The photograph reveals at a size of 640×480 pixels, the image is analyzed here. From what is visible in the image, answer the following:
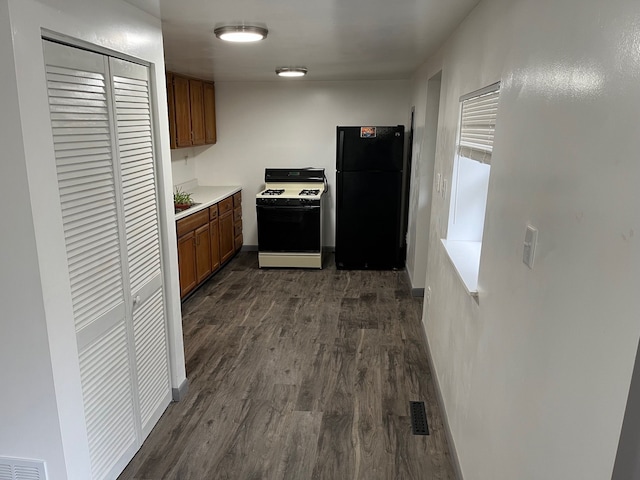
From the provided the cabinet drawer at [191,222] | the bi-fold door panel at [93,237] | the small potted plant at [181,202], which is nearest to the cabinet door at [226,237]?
the cabinet drawer at [191,222]

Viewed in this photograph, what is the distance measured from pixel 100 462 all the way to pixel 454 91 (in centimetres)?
268

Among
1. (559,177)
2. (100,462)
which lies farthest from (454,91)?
(100,462)

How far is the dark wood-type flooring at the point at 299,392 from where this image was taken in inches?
89.7

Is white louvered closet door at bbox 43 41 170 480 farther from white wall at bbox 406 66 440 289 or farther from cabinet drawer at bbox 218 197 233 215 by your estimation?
cabinet drawer at bbox 218 197 233 215

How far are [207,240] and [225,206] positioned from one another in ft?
2.28

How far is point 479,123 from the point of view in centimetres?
216

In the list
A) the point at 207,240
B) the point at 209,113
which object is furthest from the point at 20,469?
the point at 209,113

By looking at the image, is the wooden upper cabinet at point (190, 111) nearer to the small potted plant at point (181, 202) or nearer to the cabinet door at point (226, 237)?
the small potted plant at point (181, 202)

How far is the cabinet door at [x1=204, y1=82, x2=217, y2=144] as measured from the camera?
17.8 feet

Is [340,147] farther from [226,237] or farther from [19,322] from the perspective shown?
[19,322]

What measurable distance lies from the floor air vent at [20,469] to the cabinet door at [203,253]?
9.31 feet

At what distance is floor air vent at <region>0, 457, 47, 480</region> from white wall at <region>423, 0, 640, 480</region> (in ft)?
5.46

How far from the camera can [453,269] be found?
250 cm

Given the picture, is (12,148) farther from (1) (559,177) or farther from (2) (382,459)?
(2) (382,459)
